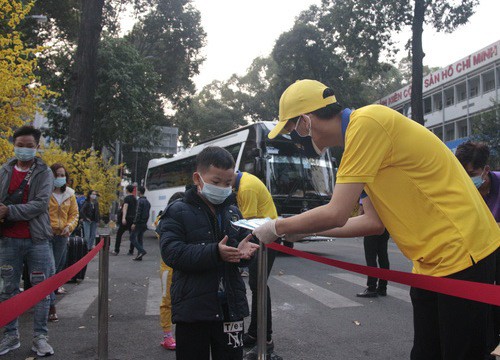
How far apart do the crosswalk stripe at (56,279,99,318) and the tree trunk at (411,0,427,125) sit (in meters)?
16.2

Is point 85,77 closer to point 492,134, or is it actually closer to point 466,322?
point 466,322

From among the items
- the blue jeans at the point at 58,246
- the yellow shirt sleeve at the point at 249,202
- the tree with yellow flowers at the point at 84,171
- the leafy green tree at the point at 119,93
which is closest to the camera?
the yellow shirt sleeve at the point at 249,202

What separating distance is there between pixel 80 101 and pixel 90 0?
123 inches

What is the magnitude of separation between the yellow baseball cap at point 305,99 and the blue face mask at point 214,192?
51 centimetres

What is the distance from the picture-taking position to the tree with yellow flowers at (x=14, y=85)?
778 centimetres

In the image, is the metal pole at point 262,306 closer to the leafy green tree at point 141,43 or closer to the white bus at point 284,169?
the white bus at point 284,169

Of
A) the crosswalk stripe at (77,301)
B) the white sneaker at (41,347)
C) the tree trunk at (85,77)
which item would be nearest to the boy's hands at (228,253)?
the white sneaker at (41,347)

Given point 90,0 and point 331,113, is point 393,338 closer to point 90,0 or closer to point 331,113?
point 331,113

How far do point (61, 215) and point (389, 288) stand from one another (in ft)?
17.6

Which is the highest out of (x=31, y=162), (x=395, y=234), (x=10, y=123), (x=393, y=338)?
(x=10, y=123)

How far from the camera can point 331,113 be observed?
7.50 feet

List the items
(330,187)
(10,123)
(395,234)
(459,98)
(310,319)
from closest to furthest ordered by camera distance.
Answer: (395,234), (310,319), (10,123), (330,187), (459,98)

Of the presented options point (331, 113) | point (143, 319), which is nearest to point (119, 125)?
point (143, 319)

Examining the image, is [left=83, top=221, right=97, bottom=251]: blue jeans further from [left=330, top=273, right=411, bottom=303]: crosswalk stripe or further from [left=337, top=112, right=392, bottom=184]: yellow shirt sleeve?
[left=337, top=112, right=392, bottom=184]: yellow shirt sleeve
